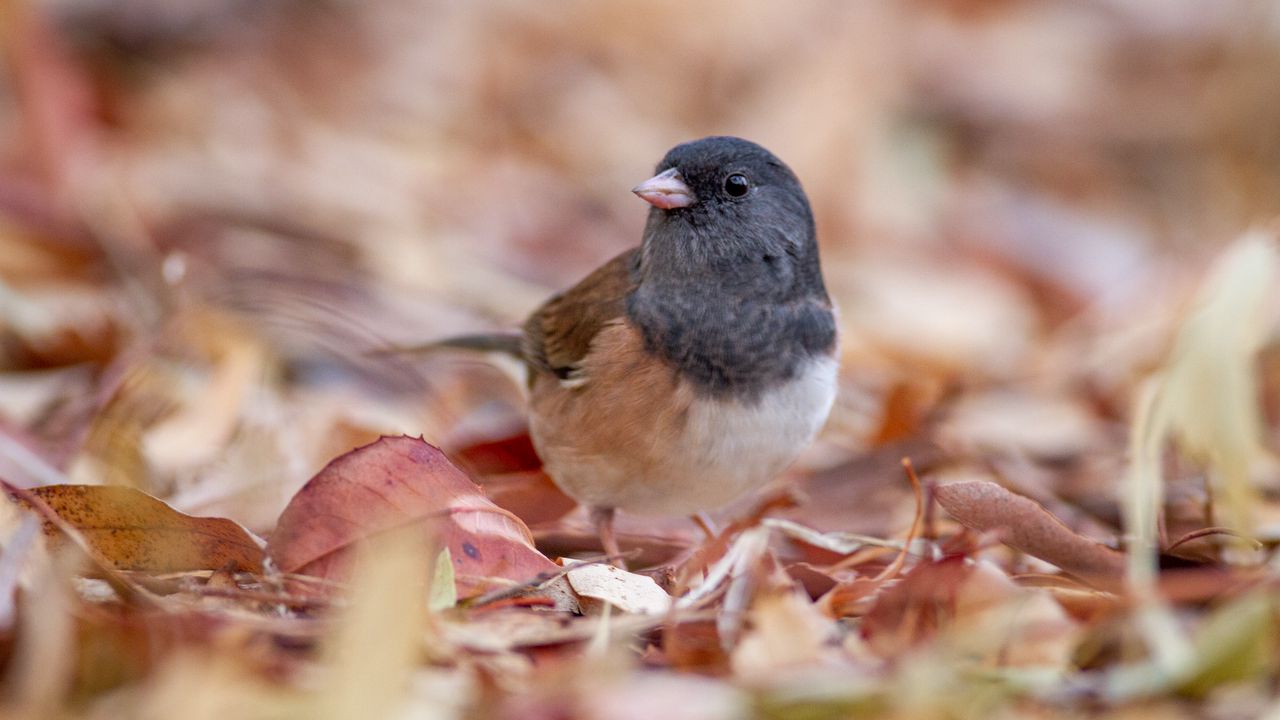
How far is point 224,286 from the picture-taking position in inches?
124

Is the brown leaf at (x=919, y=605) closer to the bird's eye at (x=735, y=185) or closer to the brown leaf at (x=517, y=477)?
the brown leaf at (x=517, y=477)

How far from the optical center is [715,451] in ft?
6.89

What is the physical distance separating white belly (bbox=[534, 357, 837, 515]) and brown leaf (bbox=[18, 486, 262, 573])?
0.71 metres

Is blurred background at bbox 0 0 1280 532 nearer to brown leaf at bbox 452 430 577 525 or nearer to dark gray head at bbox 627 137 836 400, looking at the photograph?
brown leaf at bbox 452 430 577 525

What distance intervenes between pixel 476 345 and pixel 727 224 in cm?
74

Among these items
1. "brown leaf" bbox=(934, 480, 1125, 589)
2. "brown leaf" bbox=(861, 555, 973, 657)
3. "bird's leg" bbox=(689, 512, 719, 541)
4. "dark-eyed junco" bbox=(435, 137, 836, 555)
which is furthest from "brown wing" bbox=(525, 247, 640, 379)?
"brown leaf" bbox=(861, 555, 973, 657)

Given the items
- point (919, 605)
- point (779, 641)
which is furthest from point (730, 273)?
point (779, 641)

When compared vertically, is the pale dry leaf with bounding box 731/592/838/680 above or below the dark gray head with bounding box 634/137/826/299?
below

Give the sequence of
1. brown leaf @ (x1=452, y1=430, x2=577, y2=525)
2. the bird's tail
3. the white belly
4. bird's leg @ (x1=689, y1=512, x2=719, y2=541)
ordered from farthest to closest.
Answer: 1. the bird's tail
2. bird's leg @ (x1=689, y1=512, x2=719, y2=541)
3. brown leaf @ (x1=452, y1=430, x2=577, y2=525)
4. the white belly

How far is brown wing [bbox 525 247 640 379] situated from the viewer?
2.35 meters

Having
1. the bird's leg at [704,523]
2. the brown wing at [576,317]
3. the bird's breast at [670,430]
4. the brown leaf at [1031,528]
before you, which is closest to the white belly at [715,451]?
the bird's breast at [670,430]

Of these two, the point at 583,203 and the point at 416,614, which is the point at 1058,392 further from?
the point at 416,614

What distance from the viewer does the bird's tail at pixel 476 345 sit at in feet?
8.93

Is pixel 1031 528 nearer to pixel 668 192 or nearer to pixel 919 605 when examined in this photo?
pixel 919 605
